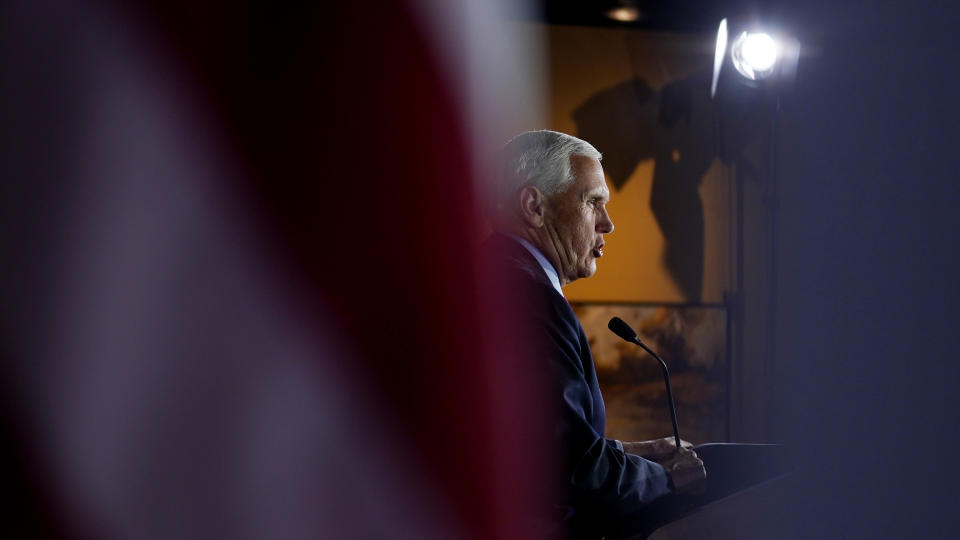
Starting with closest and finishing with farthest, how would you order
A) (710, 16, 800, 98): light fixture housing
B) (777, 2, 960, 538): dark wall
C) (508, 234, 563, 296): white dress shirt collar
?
(777, 2, 960, 538): dark wall, (508, 234, 563, 296): white dress shirt collar, (710, 16, 800, 98): light fixture housing

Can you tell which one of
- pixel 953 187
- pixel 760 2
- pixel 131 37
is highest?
pixel 760 2

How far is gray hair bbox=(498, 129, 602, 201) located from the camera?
42.0 inches

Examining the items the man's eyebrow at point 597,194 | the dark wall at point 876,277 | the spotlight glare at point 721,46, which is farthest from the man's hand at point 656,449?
the spotlight glare at point 721,46

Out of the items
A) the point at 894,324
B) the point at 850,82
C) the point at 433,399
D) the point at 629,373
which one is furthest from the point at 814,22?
the point at 629,373

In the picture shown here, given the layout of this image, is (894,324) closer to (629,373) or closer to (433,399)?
(433,399)

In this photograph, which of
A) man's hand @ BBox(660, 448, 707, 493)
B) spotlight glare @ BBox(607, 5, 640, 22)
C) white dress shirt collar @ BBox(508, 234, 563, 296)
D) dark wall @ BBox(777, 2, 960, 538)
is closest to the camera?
dark wall @ BBox(777, 2, 960, 538)

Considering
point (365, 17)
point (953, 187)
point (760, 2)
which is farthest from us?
point (760, 2)

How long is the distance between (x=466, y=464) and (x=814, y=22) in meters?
0.76

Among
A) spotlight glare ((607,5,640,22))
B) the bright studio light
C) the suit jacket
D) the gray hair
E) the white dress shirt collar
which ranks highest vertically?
spotlight glare ((607,5,640,22))

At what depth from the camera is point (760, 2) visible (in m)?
2.15

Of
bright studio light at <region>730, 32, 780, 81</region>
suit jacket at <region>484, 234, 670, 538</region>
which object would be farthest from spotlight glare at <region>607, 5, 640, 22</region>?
suit jacket at <region>484, 234, 670, 538</region>

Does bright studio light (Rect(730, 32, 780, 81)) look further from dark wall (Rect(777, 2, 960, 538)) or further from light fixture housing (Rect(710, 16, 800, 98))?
dark wall (Rect(777, 2, 960, 538))

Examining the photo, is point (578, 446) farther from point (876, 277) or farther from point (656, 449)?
point (876, 277)

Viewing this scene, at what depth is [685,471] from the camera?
92cm
